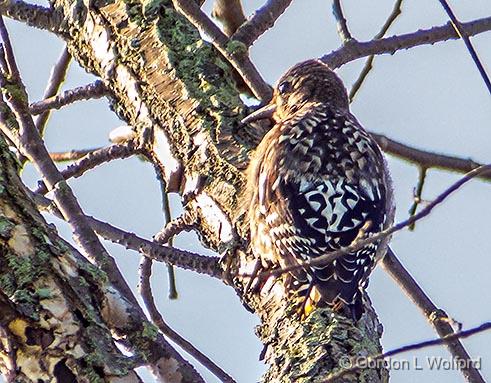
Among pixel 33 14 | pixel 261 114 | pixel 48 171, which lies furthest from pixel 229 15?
pixel 48 171

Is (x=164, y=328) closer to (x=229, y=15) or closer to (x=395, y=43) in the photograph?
(x=395, y=43)

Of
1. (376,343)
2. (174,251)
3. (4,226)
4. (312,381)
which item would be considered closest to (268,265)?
(174,251)

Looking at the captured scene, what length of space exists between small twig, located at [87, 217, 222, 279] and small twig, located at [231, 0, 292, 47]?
3.50 feet

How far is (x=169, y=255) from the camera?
409 cm

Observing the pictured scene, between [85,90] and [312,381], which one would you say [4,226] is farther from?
[85,90]

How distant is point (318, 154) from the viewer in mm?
4852

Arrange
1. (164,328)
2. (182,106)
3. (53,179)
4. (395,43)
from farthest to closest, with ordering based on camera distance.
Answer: (395,43), (182,106), (164,328), (53,179)

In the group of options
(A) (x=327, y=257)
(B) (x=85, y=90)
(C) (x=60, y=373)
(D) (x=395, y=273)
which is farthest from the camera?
(B) (x=85, y=90)

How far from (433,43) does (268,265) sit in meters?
1.35

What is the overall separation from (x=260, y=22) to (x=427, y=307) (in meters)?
1.47

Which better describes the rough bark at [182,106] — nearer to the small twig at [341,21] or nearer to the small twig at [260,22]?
the small twig at [260,22]

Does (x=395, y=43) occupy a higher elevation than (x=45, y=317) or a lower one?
higher

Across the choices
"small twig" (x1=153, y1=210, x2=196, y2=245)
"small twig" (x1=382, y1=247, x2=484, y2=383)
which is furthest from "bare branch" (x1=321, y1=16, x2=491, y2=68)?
"small twig" (x1=153, y1=210, x2=196, y2=245)

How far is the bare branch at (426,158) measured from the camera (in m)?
4.78
